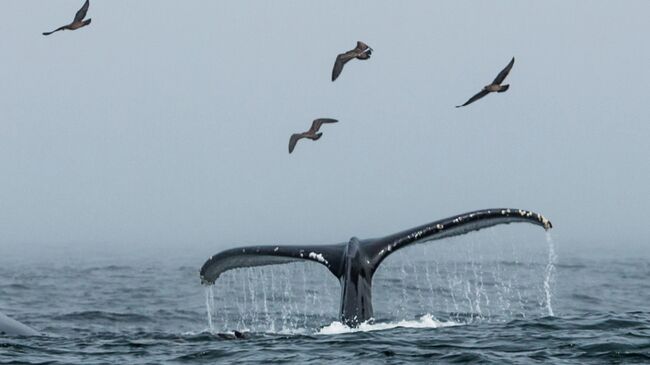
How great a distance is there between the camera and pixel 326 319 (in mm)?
20781

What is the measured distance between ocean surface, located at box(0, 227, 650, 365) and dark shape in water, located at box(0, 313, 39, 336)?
236 mm

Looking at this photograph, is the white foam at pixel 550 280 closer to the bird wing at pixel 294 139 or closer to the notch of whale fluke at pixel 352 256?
the notch of whale fluke at pixel 352 256

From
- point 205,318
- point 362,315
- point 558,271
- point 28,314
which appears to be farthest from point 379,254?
point 558,271

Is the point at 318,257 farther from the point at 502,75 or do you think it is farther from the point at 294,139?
the point at 294,139

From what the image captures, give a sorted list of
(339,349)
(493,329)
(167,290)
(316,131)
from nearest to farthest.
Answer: (339,349) < (493,329) < (316,131) < (167,290)

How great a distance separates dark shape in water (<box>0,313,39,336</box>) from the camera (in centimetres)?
1521

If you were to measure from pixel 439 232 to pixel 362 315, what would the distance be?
4.88ft

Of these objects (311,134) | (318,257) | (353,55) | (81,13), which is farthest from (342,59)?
(318,257)

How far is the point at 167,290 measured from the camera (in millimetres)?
31250

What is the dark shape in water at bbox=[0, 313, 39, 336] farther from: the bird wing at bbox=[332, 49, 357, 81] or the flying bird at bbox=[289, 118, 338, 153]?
the bird wing at bbox=[332, 49, 357, 81]

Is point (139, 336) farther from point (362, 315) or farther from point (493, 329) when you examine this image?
point (493, 329)

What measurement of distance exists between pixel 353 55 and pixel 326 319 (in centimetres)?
507

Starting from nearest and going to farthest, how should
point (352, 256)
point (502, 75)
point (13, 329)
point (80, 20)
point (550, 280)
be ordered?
point (352, 256) → point (13, 329) → point (502, 75) → point (80, 20) → point (550, 280)

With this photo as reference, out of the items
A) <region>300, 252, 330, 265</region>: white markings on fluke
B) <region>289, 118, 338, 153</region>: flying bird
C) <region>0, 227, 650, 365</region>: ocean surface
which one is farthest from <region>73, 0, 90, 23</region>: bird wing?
<region>300, 252, 330, 265</region>: white markings on fluke
